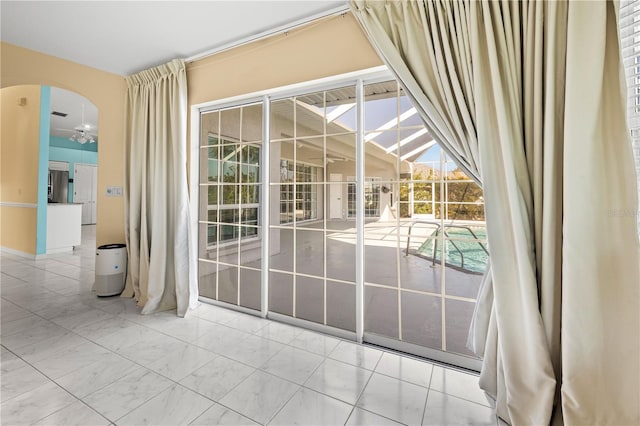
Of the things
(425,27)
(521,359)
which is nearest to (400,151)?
(425,27)

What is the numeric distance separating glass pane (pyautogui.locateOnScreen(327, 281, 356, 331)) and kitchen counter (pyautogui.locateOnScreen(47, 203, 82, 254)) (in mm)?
5673

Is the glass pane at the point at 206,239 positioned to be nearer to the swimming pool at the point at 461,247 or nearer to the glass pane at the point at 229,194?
the glass pane at the point at 229,194

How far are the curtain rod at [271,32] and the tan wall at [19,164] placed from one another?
4.45m

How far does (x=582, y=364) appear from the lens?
4.20 ft

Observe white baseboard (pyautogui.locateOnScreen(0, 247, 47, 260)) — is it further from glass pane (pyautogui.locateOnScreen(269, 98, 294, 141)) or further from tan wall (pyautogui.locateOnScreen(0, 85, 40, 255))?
glass pane (pyautogui.locateOnScreen(269, 98, 294, 141))

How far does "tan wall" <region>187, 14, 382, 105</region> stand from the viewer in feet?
6.94

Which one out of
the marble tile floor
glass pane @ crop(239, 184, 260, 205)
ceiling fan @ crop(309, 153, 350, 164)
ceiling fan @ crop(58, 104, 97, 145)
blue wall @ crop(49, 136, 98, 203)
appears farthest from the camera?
blue wall @ crop(49, 136, 98, 203)

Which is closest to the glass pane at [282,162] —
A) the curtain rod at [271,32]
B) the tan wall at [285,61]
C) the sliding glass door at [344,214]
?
the sliding glass door at [344,214]

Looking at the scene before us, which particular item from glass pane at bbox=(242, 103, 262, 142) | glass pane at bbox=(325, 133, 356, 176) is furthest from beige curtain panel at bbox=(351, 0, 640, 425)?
glass pane at bbox=(242, 103, 262, 142)

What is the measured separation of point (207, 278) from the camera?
10.7 feet

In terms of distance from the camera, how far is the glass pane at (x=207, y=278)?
3209mm

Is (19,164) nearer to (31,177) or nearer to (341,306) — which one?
(31,177)

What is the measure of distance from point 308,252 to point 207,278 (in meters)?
1.28

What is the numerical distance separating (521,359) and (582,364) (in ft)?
0.78
